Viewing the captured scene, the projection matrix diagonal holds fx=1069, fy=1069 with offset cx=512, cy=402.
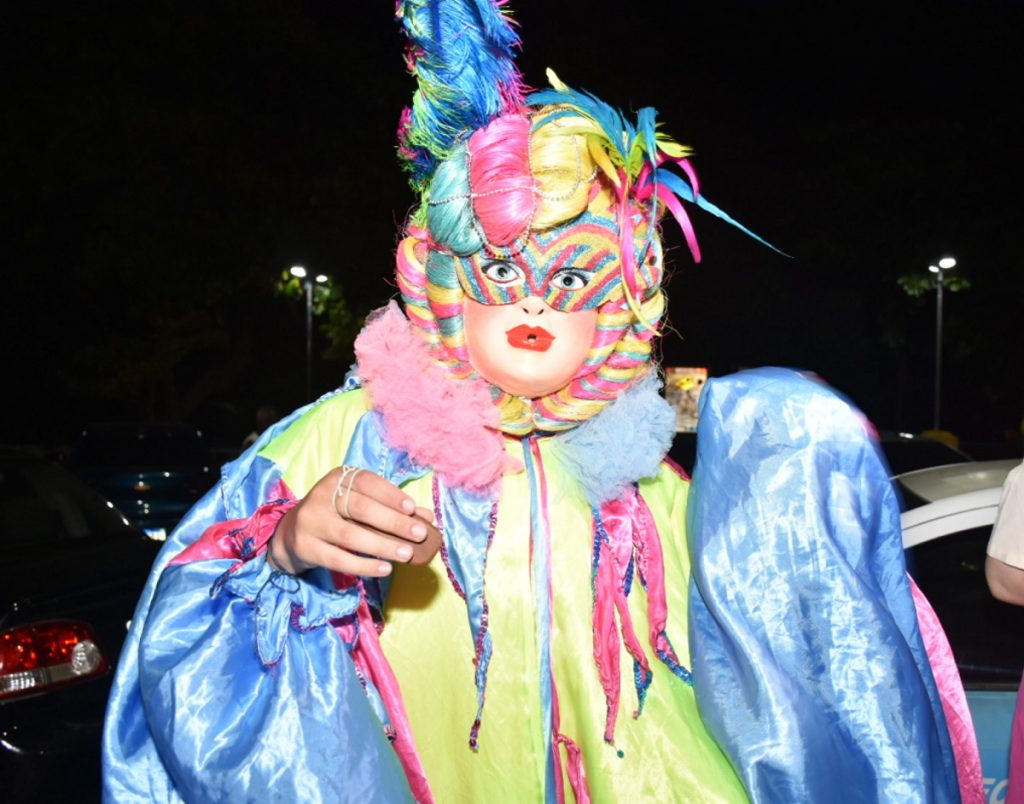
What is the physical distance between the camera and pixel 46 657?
3.21 meters

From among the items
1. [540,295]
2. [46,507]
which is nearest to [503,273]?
[540,295]

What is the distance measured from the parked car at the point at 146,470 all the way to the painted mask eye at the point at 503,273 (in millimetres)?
7364

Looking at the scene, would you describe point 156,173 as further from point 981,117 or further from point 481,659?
point 481,659

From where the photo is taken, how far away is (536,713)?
6.46 ft

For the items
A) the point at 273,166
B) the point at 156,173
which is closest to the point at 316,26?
the point at 273,166

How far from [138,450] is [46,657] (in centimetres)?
731

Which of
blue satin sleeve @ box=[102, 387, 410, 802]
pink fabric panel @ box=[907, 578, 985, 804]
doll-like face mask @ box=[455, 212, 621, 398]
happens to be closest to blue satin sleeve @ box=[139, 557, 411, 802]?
blue satin sleeve @ box=[102, 387, 410, 802]

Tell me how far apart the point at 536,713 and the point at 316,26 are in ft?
58.5

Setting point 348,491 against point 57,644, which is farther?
point 57,644

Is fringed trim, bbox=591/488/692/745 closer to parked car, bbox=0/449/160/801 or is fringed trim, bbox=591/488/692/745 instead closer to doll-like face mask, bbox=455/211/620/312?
doll-like face mask, bbox=455/211/620/312

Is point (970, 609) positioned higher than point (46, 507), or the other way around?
point (46, 507)

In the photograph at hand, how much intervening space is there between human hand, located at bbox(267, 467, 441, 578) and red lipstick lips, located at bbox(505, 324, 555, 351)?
46cm

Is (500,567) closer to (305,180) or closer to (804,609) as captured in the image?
(804,609)

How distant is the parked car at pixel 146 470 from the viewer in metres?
9.37
